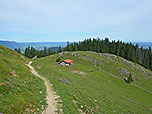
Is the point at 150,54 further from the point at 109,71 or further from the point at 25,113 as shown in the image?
the point at 25,113

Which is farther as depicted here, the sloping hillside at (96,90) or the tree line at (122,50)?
the tree line at (122,50)

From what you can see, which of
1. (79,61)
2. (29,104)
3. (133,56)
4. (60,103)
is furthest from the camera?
(133,56)

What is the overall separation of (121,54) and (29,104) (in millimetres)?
122086

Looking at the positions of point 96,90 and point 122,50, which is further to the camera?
point 122,50

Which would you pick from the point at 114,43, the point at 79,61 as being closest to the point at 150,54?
the point at 114,43

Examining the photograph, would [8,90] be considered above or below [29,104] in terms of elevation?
above

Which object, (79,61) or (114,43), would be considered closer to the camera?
(79,61)

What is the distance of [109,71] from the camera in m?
69.6

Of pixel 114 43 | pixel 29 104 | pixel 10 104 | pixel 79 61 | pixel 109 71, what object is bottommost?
pixel 109 71

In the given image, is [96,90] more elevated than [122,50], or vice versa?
[122,50]

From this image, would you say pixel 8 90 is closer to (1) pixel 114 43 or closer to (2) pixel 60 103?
(2) pixel 60 103

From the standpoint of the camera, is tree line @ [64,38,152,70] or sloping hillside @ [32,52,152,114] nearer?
sloping hillside @ [32,52,152,114]

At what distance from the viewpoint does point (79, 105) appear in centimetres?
1602

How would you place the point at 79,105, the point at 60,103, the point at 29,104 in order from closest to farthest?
the point at 29,104, the point at 60,103, the point at 79,105
